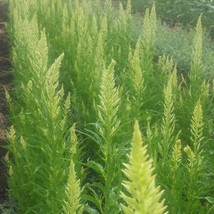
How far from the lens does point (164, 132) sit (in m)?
2.80

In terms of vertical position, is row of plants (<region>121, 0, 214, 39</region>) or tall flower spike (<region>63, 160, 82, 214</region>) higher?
tall flower spike (<region>63, 160, 82, 214</region>)

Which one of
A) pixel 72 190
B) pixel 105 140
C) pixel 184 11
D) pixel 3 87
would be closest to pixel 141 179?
pixel 72 190

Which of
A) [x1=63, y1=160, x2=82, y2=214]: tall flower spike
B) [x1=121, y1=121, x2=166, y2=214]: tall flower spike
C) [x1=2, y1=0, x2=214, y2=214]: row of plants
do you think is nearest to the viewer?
[x1=121, y1=121, x2=166, y2=214]: tall flower spike

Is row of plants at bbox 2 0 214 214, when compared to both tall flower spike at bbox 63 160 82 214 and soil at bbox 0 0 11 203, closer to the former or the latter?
tall flower spike at bbox 63 160 82 214

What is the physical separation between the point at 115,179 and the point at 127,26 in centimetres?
358

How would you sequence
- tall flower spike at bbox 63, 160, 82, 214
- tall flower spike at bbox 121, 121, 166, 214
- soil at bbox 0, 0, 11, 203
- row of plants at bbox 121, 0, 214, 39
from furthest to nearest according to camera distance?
row of plants at bbox 121, 0, 214, 39 → soil at bbox 0, 0, 11, 203 → tall flower spike at bbox 63, 160, 82, 214 → tall flower spike at bbox 121, 121, 166, 214

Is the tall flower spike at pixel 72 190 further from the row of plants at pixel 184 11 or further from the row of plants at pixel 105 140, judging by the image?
the row of plants at pixel 184 11

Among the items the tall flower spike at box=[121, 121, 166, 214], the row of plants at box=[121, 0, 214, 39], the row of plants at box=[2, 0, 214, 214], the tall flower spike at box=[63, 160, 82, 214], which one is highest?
the tall flower spike at box=[121, 121, 166, 214]

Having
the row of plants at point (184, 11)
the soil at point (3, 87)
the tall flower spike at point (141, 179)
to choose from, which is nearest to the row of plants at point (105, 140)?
the tall flower spike at point (141, 179)

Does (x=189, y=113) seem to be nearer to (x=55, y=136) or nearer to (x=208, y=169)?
(x=208, y=169)

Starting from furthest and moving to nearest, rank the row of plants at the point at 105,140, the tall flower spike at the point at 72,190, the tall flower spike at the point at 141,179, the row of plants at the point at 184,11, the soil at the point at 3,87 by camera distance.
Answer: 1. the row of plants at the point at 184,11
2. the soil at the point at 3,87
3. the row of plants at the point at 105,140
4. the tall flower spike at the point at 72,190
5. the tall flower spike at the point at 141,179

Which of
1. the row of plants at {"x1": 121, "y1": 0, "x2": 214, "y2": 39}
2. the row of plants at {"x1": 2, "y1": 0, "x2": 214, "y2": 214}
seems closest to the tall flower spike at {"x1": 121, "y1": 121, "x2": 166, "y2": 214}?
the row of plants at {"x1": 2, "y1": 0, "x2": 214, "y2": 214}

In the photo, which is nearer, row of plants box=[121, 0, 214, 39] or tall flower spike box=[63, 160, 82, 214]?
tall flower spike box=[63, 160, 82, 214]

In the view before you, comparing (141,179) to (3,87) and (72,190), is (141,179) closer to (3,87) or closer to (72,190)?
(72,190)
